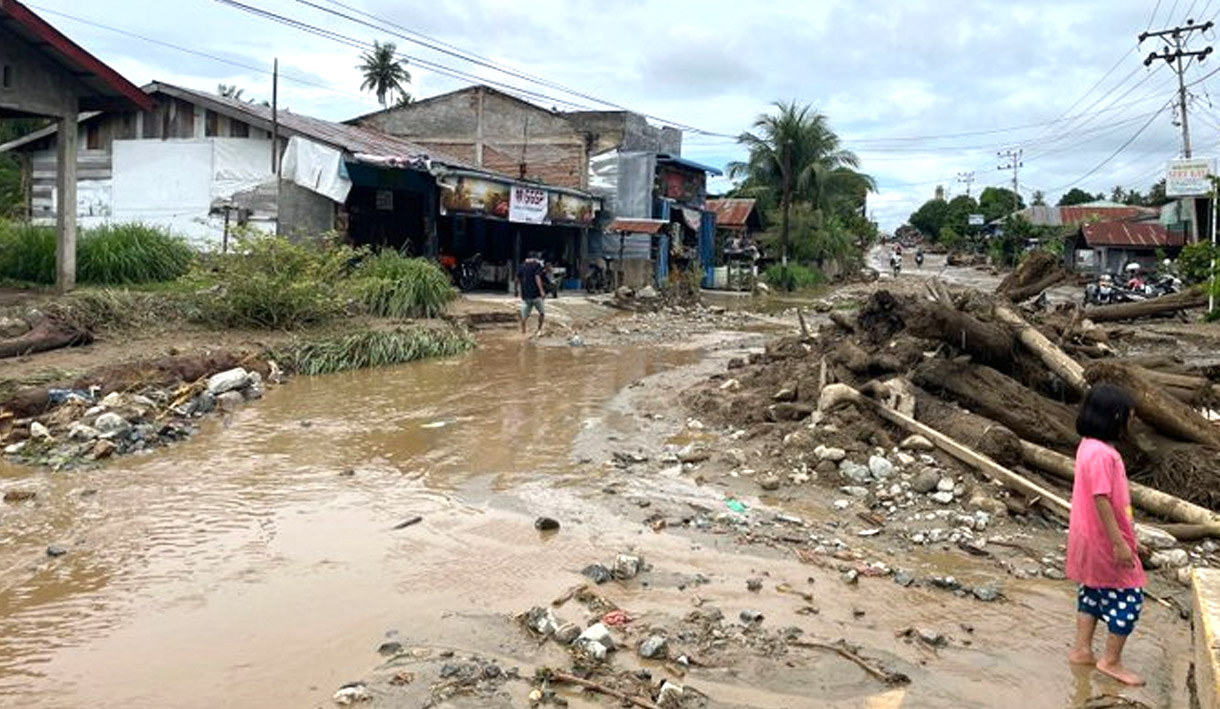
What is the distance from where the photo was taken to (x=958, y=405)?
8.59 m

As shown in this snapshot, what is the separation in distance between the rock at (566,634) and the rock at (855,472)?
369 centimetres

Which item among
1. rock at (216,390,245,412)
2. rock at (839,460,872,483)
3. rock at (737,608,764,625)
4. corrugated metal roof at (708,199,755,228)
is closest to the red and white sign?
rock at (216,390,245,412)

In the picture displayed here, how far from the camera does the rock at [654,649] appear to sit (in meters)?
4.42

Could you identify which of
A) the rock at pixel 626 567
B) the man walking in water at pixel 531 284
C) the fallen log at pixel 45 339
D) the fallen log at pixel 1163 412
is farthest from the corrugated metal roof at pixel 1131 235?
the rock at pixel 626 567

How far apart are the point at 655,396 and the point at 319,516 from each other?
592 cm

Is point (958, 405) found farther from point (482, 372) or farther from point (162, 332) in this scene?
point (162, 332)

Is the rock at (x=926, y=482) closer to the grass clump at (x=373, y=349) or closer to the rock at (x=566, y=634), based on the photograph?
the rock at (x=566, y=634)

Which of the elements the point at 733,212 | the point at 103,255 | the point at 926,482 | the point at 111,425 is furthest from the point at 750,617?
the point at 733,212

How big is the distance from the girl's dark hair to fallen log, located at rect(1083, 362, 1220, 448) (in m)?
3.46

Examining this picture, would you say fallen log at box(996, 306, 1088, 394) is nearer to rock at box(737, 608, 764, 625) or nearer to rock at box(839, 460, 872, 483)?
rock at box(839, 460, 872, 483)

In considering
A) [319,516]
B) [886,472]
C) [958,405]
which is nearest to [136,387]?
[319,516]

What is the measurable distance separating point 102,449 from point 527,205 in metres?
17.2

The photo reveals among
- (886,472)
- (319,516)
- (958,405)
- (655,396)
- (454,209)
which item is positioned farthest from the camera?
(454,209)

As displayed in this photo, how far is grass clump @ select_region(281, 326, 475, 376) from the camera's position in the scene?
522 inches
